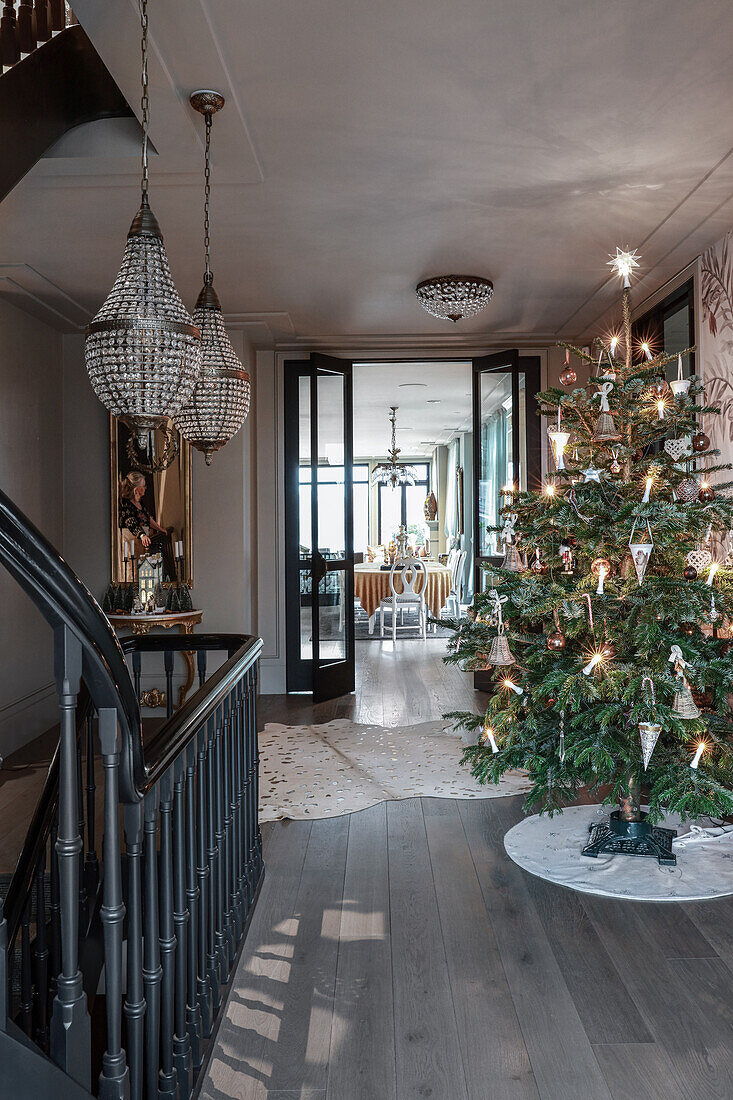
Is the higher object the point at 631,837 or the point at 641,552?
the point at 641,552

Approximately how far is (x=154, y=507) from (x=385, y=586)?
4612 millimetres

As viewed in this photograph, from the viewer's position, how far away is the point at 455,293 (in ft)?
16.3

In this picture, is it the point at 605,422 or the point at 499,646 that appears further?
the point at 499,646

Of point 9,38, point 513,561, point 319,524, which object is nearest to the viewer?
point 9,38

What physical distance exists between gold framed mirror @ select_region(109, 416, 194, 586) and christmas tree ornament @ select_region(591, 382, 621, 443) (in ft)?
11.8

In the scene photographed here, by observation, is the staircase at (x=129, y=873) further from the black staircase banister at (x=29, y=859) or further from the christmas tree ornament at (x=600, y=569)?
the christmas tree ornament at (x=600, y=569)

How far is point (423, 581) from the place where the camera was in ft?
32.8

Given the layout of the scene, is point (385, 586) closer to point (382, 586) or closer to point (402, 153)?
point (382, 586)

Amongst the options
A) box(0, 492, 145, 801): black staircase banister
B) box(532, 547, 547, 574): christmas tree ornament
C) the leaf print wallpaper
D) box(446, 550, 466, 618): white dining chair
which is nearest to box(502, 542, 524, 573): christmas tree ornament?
box(532, 547, 547, 574): christmas tree ornament

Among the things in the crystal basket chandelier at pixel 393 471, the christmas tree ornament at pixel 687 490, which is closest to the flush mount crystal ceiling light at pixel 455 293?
the christmas tree ornament at pixel 687 490

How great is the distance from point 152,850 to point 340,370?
522 cm

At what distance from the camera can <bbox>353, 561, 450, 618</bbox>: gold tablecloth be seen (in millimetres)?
10117

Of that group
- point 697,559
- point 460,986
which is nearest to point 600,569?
point 697,559

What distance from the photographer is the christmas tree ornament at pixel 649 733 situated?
2816 millimetres
